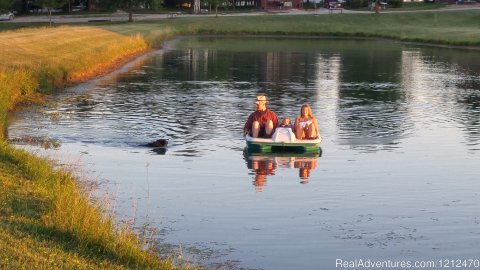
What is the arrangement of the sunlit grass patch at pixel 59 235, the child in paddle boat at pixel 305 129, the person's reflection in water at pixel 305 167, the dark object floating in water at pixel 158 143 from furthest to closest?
the dark object floating in water at pixel 158 143 < the child in paddle boat at pixel 305 129 < the person's reflection in water at pixel 305 167 < the sunlit grass patch at pixel 59 235

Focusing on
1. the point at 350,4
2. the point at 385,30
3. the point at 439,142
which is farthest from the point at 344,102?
the point at 350,4

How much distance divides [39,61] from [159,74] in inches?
327

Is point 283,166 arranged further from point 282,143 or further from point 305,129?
point 305,129

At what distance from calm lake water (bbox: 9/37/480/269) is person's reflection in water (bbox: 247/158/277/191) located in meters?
0.03

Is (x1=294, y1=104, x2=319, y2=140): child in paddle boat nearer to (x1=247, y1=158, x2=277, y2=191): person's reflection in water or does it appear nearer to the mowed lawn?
(x1=247, y1=158, x2=277, y2=191): person's reflection in water

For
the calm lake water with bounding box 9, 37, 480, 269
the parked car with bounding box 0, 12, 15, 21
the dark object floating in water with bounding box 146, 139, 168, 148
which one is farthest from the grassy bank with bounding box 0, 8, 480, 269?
the parked car with bounding box 0, 12, 15, 21

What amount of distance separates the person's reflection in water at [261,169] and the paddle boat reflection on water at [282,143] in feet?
1.54

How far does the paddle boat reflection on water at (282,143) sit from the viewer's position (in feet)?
80.2

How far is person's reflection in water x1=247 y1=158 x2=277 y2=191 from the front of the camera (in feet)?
69.2

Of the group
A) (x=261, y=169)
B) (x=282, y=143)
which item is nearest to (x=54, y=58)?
(x=282, y=143)

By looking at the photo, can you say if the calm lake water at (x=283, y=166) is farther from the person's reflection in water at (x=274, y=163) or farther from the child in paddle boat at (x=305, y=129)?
the child in paddle boat at (x=305, y=129)

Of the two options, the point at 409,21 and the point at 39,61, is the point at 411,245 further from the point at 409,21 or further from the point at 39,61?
the point at 409,21

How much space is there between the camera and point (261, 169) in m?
22.9

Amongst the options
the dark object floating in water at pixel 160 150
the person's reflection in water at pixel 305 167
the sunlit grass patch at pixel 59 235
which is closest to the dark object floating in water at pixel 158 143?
the dark object floating in water at pixel 160 150
